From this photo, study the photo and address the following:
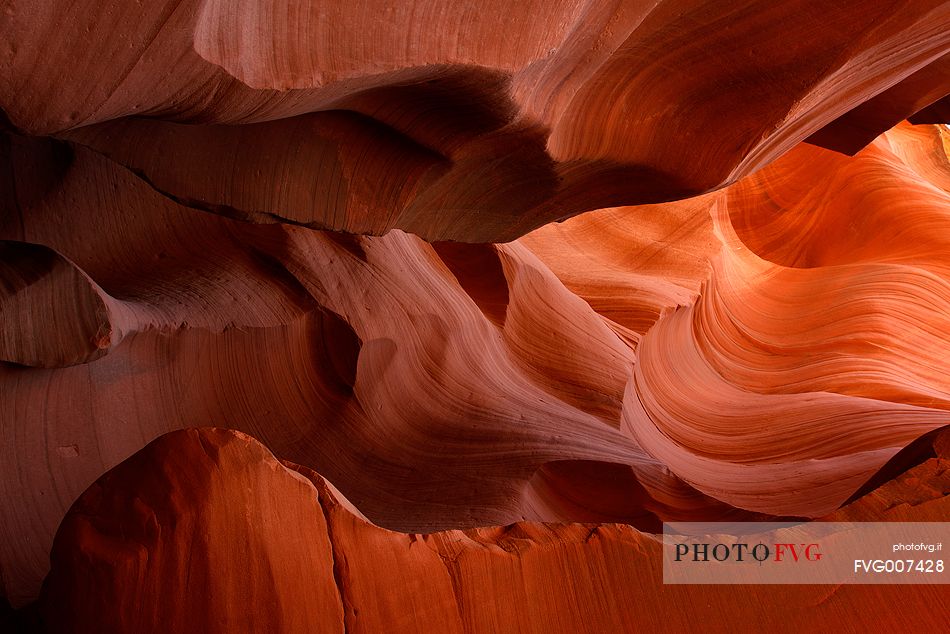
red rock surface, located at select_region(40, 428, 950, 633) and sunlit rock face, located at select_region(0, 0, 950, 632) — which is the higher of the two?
sunlit rock face, located at select_region(0, 0, 950, 632)

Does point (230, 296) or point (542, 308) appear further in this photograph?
point (542, 308)

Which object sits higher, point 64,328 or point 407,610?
point 64,328

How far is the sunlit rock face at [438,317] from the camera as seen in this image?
141cm

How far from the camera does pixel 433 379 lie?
2701mm

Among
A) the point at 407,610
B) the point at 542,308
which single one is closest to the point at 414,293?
the point at 542,308

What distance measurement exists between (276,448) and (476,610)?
124 cm

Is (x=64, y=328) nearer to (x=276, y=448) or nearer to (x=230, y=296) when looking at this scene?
(x=230, y=296)

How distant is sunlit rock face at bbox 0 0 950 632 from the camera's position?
4.63 feet

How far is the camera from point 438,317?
2760mm

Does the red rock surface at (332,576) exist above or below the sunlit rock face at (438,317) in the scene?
below

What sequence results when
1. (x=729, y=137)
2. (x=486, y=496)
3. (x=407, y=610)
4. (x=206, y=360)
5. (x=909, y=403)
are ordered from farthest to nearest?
(x=909, y=403), (x=486, y=496), (x=206, y=360), (x=729, y=137), (x=407, y=610)

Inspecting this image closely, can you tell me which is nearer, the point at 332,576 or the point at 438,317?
the point at 332,576

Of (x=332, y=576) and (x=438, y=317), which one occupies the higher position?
(x=438, y=317)

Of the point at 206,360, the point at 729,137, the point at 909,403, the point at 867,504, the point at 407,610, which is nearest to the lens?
the point at 407,610
